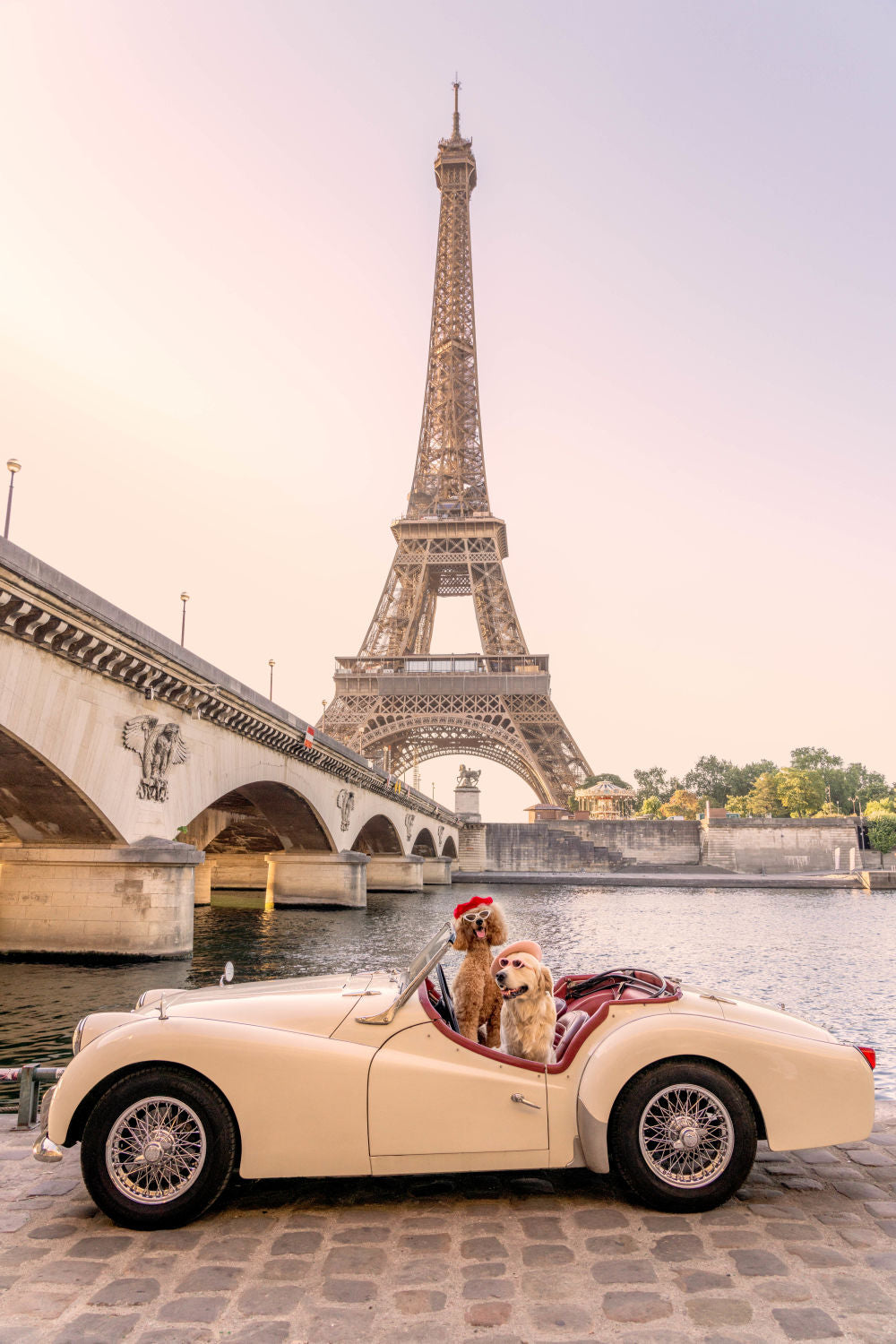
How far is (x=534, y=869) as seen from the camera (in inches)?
2699

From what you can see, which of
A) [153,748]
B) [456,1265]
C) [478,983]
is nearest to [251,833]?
[153,748]

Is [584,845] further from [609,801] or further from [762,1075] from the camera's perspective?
[762,1075]

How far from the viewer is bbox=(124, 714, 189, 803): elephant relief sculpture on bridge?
56.0 feet

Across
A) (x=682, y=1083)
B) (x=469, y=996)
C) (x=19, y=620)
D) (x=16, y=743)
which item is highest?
(x=19, y=620)

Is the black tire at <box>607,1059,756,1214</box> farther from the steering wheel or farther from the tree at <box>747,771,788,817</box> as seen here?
the tree at <box>747,771,788,817</box>

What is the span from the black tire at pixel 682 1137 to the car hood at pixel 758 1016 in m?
0.31

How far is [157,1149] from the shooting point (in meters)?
3.89

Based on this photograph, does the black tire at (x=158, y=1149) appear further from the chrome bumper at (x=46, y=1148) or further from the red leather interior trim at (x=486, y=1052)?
A: the red leather interior trim at (x=486, y=1052)

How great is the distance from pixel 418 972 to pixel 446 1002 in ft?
2.09

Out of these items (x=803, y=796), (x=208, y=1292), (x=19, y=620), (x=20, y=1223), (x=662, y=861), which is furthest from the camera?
(x=803, y=796)

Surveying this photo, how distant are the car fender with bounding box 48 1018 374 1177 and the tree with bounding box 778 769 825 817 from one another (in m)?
92.2

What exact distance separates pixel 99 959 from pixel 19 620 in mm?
6696

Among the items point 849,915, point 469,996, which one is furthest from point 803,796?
point 469,996

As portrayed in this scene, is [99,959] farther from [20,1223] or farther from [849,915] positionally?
[849,915]
